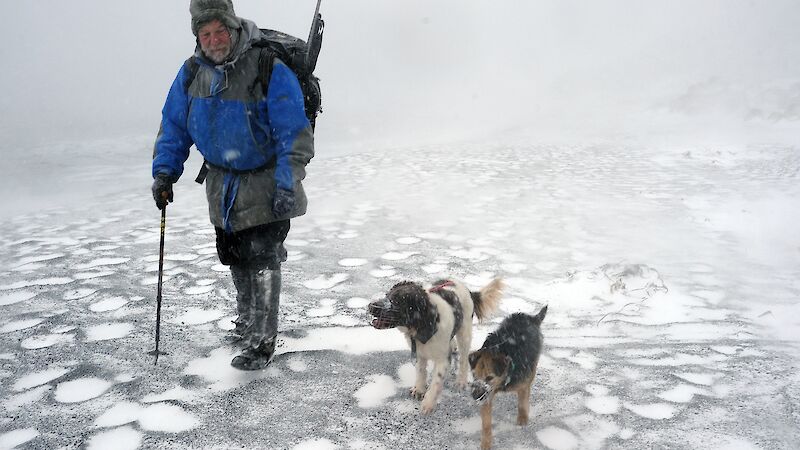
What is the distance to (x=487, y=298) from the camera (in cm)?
321

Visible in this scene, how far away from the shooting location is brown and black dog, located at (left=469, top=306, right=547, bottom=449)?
7.43ft

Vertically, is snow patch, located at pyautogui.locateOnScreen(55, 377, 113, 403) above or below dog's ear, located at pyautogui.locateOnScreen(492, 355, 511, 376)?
below

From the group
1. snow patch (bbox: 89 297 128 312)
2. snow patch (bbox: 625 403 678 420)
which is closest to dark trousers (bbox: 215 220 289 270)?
snow patch (bbox: 89 297 128 312)

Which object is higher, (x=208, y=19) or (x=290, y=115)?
(x=208, y=19)

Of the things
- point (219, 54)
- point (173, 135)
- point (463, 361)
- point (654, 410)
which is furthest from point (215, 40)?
point (654, 410)

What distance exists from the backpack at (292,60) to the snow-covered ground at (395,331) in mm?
1703

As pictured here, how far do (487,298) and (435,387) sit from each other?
28.7 inches

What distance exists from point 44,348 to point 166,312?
82cm

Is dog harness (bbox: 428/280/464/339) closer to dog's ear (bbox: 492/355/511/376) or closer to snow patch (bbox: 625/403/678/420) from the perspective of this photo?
dog's ear (bbox: 492/355/511/376)

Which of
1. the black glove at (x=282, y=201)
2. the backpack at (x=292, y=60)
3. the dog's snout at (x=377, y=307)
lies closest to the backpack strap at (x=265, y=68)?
the backpack at (x=292, y=60)

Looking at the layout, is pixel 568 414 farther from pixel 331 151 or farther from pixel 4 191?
pixel 331 151

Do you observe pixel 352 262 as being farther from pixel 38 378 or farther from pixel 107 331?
pixel 38 378

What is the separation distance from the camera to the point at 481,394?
2213 mm

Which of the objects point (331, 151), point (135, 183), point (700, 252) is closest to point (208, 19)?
point (700, 252)
